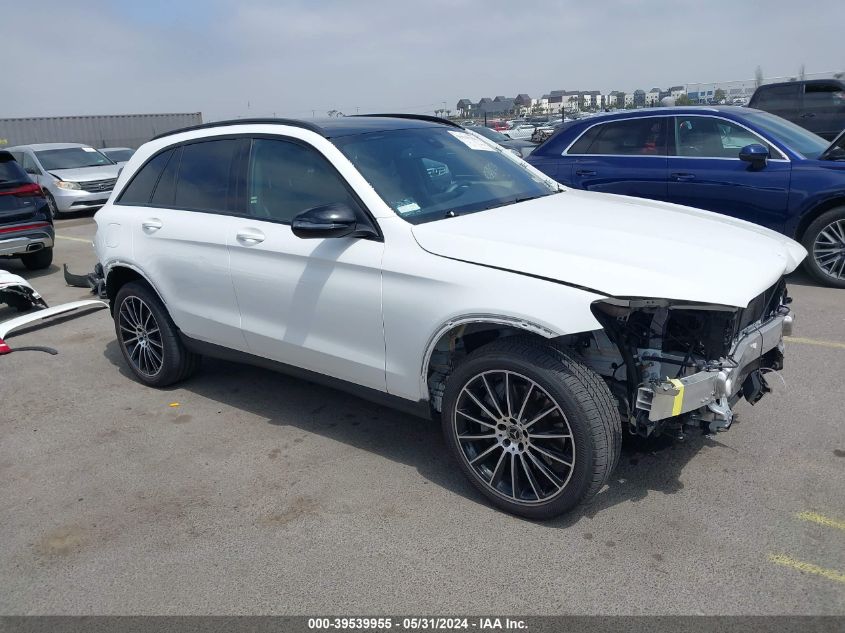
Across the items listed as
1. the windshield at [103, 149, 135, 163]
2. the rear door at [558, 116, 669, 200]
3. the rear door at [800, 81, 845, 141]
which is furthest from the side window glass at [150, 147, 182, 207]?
the windshield at [103, 149, 135, 163]

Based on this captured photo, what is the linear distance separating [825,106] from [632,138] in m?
8.75

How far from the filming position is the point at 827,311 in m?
6.19

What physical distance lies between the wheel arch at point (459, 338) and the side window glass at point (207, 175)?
170cm

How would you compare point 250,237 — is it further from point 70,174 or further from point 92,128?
point 92,128

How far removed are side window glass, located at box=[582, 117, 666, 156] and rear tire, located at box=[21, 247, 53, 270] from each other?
24.0 ft

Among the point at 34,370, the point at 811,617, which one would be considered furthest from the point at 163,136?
the point at 811,617

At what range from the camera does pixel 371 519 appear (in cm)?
340

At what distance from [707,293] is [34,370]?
5.13 meters

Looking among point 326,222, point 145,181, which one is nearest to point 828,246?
point 326,222

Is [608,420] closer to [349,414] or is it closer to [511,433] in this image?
[511,433]

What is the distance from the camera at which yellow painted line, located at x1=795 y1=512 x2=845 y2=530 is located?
3141mm

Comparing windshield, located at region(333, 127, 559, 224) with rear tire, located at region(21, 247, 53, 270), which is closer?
windshield, located at region(333, 127, 559, 224)

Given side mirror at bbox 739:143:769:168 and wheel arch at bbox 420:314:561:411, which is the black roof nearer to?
wheel arch at bbox 420:314:561:411

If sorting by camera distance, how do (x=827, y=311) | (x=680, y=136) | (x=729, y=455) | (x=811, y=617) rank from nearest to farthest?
(x=811, y=617) → (x=729, y=455) → (x=827, y=311) → (x=680, y=136)
